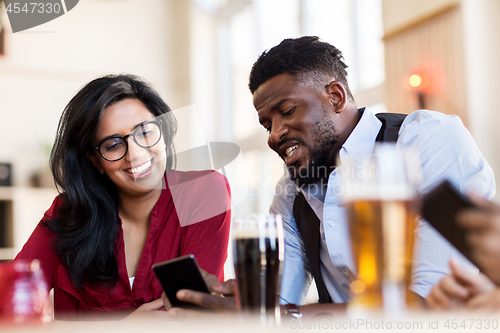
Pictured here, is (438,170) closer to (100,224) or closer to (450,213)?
(450,213)

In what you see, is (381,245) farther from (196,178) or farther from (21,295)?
(196,178)

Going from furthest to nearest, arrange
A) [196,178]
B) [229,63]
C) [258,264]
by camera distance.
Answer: [229,63] < [196,178] < [258,264]

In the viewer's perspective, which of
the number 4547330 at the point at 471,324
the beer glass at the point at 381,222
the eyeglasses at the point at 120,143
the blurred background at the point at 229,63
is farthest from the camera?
the blurred background at the point at 229,63

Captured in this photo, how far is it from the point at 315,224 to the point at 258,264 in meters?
0.86

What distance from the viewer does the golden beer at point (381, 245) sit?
0.54 meters

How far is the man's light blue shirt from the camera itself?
3.42ft

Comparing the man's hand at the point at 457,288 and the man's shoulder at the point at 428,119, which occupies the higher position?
the man's shoulder at the point at 428,119

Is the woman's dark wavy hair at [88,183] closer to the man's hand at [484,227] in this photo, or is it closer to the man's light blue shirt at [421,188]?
the man's light blue shirt at [421,188]

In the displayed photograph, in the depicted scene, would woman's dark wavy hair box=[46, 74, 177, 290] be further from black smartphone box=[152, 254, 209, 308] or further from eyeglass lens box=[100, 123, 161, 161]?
black smartphone box=[152, 254, 209, 308]

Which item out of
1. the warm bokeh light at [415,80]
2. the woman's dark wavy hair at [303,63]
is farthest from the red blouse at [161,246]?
the warm bokeh light at [415,80]

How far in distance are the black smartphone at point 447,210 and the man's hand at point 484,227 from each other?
13 millimetres

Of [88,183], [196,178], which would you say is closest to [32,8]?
[88,183]

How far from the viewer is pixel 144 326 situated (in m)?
0.43

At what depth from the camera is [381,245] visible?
0.55 metres
